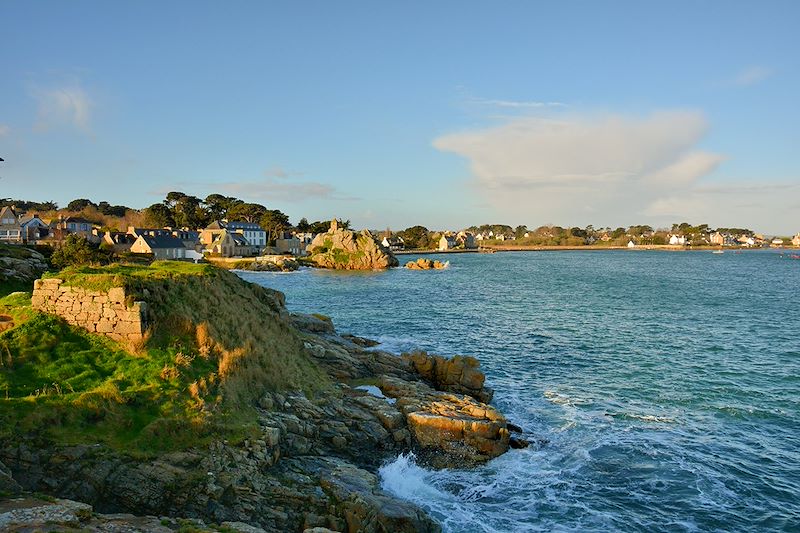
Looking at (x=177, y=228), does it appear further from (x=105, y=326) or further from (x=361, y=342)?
(x=105, y=326)

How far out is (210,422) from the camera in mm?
14172

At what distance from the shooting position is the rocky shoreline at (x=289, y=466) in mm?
11672

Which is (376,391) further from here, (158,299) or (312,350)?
(158,299)

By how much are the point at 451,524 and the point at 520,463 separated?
5.13 m

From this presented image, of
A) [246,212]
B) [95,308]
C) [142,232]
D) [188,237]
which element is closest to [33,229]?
[142,232]

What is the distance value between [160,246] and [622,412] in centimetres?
10073

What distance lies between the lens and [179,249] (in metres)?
111

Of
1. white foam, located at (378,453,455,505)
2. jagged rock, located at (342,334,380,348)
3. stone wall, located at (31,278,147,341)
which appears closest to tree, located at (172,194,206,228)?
jagged rock, located at (342,334,380,348)

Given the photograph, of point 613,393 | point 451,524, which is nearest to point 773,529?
point 451,524

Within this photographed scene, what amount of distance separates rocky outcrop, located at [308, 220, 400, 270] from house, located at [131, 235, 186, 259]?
32332mm

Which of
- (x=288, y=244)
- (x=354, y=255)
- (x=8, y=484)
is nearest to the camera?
(x=8, y=484)

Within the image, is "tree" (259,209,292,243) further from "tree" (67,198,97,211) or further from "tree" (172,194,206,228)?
"tree" (67,198,97,211)

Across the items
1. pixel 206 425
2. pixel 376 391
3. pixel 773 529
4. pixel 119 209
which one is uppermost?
pixel 119 209

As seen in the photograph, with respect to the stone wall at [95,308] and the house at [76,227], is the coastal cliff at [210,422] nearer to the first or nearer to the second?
the stone wall at [95,308]
